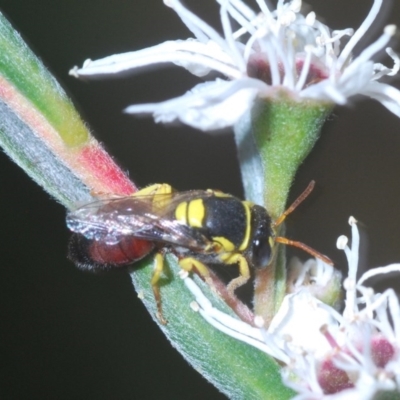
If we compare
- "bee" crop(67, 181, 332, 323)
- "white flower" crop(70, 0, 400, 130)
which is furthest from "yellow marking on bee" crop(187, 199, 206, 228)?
"white flower" crop(70, 0, 400, 130)

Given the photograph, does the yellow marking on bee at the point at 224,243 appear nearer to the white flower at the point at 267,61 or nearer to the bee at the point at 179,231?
the bee at the point at 179,231

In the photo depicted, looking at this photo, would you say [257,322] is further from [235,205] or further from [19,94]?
[19,94]

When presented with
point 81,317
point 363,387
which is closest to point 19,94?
point 363,387

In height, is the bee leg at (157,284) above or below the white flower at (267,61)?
below

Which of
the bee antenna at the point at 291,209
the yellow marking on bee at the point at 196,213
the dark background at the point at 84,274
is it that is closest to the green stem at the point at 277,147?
the bee antenna at the point at 291,209

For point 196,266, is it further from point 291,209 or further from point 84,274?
point 84,274

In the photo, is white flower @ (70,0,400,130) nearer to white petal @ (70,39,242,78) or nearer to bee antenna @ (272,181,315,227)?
white petal @ (70,39,242,78)
